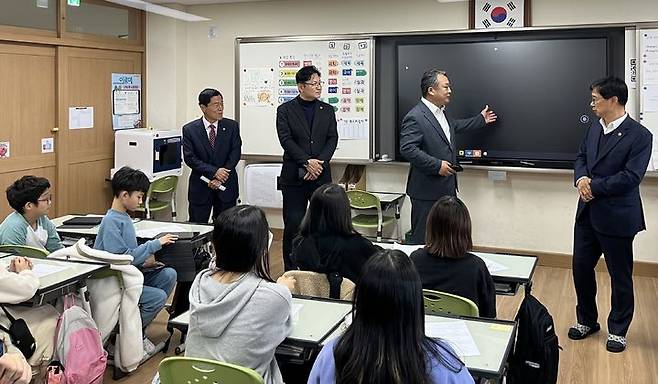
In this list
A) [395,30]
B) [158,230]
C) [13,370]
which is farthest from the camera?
[395,30]

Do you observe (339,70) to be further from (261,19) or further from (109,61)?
(109,61)

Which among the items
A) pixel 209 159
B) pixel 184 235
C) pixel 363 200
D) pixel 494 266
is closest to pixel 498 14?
pixel 363 200

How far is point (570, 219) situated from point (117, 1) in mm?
4643

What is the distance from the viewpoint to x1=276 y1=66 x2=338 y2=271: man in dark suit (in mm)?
5008

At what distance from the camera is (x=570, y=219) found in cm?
598

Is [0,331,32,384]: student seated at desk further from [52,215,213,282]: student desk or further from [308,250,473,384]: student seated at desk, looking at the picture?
[52,215,213,282]: student desk

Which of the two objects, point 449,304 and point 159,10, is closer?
point 449,304

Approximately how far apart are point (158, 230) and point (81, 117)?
8.76 ft

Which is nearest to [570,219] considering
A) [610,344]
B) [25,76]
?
[610,344]

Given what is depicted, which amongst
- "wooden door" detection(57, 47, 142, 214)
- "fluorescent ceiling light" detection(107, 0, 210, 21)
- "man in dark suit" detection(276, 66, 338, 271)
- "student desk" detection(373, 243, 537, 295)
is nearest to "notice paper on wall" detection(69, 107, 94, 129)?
"wooden door" detection(57, 47, 142, 214)

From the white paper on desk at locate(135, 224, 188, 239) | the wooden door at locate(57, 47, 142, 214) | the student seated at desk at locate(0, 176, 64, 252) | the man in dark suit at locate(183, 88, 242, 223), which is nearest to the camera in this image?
the student seated at desk at locate(0, 176, 64, 252)

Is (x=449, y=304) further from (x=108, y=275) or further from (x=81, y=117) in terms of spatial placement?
(x=81, y=117)

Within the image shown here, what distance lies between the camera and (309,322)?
2.56m

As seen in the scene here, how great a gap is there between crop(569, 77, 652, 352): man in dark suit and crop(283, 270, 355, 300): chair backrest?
1.76 m
